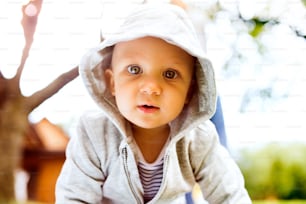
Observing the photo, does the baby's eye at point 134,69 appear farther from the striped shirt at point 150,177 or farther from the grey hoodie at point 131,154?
the striped shirt at point 150,177

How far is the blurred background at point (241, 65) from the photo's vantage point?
44.2 inches

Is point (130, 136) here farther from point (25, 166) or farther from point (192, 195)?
point (25, 166)

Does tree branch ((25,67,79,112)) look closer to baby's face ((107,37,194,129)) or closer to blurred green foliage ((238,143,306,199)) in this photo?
baby's face ((107,37,194,129))

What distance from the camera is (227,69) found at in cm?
116

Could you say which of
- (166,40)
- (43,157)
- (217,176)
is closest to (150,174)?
(217,176)

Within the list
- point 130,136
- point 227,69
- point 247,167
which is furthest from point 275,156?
point 130,136

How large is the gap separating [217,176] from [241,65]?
0.37m

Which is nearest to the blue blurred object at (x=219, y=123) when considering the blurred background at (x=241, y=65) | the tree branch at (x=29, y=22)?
the blurred background at (x=241, y=65)

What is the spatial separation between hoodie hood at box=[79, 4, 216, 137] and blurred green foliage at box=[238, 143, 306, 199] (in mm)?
343

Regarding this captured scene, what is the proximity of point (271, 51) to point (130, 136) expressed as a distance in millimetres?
466

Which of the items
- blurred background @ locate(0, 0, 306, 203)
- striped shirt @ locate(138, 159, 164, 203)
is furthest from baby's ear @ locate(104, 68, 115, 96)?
blurred background @ locate(0, 0, 306, 203)

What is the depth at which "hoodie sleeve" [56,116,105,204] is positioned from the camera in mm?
842

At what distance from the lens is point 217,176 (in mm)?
881

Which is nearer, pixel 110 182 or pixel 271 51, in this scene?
pixel 110 182
